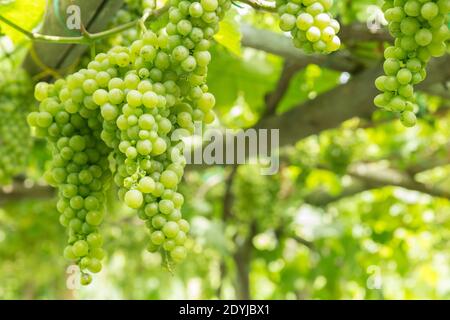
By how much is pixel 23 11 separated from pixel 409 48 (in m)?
0.96

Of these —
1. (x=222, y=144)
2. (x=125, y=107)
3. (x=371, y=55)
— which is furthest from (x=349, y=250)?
(x=125, y=107)

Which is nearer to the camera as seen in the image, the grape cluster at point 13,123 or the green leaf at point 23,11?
the green leaf at point 23,11

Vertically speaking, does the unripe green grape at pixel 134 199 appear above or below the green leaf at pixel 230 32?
below

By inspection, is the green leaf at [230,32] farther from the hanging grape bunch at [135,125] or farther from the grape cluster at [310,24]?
the grape cluster at [310,24]

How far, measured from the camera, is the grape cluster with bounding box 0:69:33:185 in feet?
5.39

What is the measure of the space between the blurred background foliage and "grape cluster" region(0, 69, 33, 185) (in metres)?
0.45

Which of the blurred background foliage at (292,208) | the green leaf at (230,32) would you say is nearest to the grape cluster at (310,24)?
the green leaf at (230,32)

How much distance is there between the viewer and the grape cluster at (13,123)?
A: 1643 millimetres

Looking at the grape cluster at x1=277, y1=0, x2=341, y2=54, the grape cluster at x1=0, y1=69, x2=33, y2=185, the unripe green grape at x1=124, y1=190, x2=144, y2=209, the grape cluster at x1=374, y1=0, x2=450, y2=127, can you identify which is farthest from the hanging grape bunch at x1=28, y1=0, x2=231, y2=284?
the grape cluster at x1=0, y1=69, x2=33, y2=185

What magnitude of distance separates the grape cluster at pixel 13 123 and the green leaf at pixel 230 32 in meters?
0.62

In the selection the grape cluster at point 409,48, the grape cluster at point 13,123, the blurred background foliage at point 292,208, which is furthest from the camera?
the blurred background foliage at point 292,208

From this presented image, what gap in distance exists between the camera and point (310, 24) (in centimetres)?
82

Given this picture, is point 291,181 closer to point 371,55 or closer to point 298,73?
point 298,73

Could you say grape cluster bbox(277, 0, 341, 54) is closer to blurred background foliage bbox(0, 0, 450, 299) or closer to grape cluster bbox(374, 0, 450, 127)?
grape cluster bbox(374, 0, 450, 127)
